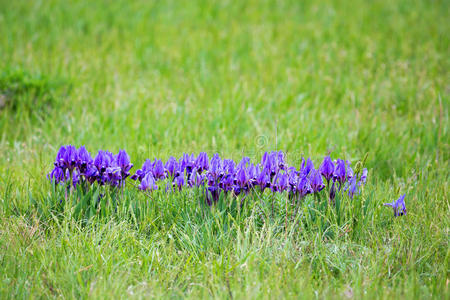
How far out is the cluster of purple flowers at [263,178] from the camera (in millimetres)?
A: 2840

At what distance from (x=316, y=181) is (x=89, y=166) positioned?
4.67 ft

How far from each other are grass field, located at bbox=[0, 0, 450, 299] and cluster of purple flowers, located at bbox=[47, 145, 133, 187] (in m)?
0.18

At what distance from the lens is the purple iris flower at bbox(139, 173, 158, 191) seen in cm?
294

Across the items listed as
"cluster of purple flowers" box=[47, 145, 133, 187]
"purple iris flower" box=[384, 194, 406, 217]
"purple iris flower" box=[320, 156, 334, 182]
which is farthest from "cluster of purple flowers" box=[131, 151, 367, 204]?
"purple iris flower" box=[384, 194, 406, 217]

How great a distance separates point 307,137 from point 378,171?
27.2 inches

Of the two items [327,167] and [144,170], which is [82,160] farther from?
[327,167]

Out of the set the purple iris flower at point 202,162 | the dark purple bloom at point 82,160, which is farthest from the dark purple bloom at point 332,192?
the dark purple bloom at point 82,160

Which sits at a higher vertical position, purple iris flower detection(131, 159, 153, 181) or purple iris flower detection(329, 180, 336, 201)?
purple iris flower detection(131, 159, 153, 181)

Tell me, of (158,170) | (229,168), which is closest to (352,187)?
(229,168)

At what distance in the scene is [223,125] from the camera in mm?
4605

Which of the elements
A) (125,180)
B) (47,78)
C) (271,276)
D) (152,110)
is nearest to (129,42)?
(47,78)

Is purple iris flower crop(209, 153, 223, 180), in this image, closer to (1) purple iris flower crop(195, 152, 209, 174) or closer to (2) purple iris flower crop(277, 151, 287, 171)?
(1) purple iris flower crop(195, 152, 209, 174)

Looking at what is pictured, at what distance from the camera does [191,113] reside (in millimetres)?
4887

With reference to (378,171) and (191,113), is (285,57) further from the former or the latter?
(378,171)
